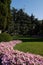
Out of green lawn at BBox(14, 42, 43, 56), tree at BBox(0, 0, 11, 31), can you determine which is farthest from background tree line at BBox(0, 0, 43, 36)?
green lawn at BBox(14, 42, 43, 56)

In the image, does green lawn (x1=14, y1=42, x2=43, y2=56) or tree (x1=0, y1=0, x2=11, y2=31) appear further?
tree (x1=0, y1=0, x2=11, y2=31)

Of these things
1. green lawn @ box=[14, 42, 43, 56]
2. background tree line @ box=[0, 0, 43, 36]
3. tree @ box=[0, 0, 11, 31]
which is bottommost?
background tree line @ box=[0, 0, 43, 36]

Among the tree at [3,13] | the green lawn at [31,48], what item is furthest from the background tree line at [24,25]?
the green lawn at [31,48]

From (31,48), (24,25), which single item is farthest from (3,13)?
(24,25)

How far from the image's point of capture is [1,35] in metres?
28.0

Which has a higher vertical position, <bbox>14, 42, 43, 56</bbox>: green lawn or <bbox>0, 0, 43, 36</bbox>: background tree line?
<bbox>14, 42, 43, 56</bbox>: green lawn

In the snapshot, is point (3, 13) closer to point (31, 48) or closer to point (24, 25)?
point (31, 48)

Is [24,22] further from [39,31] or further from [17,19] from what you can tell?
[39,31]

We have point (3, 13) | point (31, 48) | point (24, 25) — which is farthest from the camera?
point (24, 25)

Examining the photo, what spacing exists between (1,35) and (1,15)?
5.80m

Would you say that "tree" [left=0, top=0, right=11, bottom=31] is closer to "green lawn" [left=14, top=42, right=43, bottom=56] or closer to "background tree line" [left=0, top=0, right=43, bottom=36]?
"green lawn" [left=14, top=42, right=43, bottom=56]

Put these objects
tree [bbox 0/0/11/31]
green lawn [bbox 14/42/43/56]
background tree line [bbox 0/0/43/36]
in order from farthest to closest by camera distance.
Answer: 1. background tree line [bbox 0/0/43/36]
2. tree [bbox 0/0/11/31]
3. green lawn [bbox 14/42/43/56]

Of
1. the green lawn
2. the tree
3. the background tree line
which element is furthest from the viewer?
the background tree line

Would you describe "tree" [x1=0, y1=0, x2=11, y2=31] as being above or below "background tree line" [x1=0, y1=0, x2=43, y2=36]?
above
